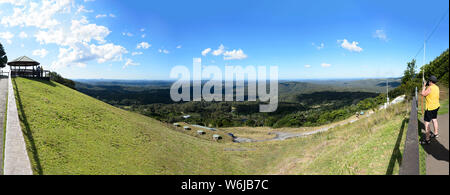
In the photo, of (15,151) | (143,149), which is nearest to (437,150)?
(143,149)

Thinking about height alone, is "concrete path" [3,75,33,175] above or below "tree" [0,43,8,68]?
below

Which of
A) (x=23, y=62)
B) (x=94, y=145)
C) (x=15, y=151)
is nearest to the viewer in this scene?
(x=15, y=151)

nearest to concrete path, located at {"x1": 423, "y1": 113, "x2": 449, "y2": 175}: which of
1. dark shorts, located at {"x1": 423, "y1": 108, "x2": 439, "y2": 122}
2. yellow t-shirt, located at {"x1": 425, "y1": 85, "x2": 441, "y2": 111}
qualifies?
dark shorts, located at {"x1": 423, "y1": 108, "x2": 439, "y2": 122}

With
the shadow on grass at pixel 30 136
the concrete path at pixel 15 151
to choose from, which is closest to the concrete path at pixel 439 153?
the concrete path at pixel 15 151

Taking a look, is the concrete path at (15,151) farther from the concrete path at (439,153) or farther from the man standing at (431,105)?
the man standing at (431,105)

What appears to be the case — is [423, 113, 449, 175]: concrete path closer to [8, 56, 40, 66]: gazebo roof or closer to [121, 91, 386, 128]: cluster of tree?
[8, 56, 40, 66]: gazebo roof

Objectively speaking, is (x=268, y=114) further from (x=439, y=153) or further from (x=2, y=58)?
(x=439, y=153)
